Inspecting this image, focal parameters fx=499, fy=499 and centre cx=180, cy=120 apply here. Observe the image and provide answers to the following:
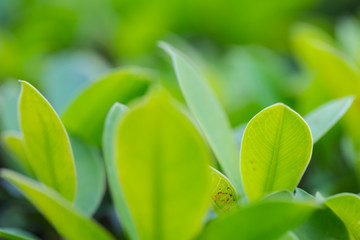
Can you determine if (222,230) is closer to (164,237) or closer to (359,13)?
(164,237)

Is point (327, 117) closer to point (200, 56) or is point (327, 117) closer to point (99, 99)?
point (99, 99)

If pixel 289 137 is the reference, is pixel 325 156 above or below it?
below

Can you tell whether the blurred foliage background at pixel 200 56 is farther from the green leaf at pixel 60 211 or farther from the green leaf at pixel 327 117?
the green leaf at pixel 60 211

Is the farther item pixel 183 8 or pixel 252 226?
pixel 183 8

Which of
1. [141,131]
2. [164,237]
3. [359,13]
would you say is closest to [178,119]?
[141,131]

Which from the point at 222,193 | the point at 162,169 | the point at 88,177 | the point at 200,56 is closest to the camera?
the point at 162,169

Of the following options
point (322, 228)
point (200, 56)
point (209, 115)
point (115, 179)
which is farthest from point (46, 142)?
point (200, 56)

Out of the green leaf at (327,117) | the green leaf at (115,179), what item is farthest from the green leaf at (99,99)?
the green leaf at (327,117)
